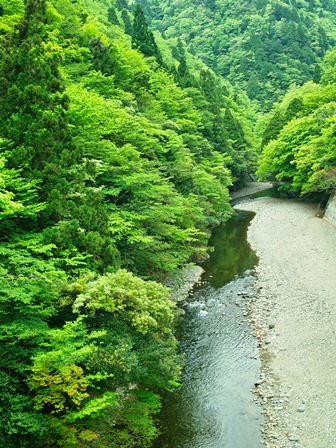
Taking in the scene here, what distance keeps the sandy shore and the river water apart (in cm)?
59

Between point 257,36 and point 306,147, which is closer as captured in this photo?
point 306,147

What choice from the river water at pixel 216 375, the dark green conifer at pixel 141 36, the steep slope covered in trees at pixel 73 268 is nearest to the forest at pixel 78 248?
the steep slope covered in trees at pixel 73 268

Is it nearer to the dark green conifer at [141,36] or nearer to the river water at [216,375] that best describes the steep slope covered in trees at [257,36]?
the dark green conifer at [141,36]

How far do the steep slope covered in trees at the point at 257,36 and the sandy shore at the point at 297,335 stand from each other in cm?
8343

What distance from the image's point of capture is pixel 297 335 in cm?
1792

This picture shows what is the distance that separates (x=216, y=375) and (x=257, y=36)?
127 meters

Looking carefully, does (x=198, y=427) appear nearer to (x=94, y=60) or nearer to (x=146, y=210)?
(x=146, y=210)

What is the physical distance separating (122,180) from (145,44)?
120 feet

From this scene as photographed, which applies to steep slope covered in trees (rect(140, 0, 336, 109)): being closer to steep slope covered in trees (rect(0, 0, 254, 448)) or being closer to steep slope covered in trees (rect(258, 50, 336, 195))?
steep slope covered in trees (rect(258, 50, 336, 195))

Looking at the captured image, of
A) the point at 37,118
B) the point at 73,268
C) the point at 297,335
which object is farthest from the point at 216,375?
the point at 37,118

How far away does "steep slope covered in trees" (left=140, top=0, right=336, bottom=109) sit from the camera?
113 metres

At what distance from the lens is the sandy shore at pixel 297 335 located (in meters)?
12.8

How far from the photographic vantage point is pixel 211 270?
28266mm

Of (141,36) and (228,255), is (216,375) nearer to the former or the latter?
(228,255)
